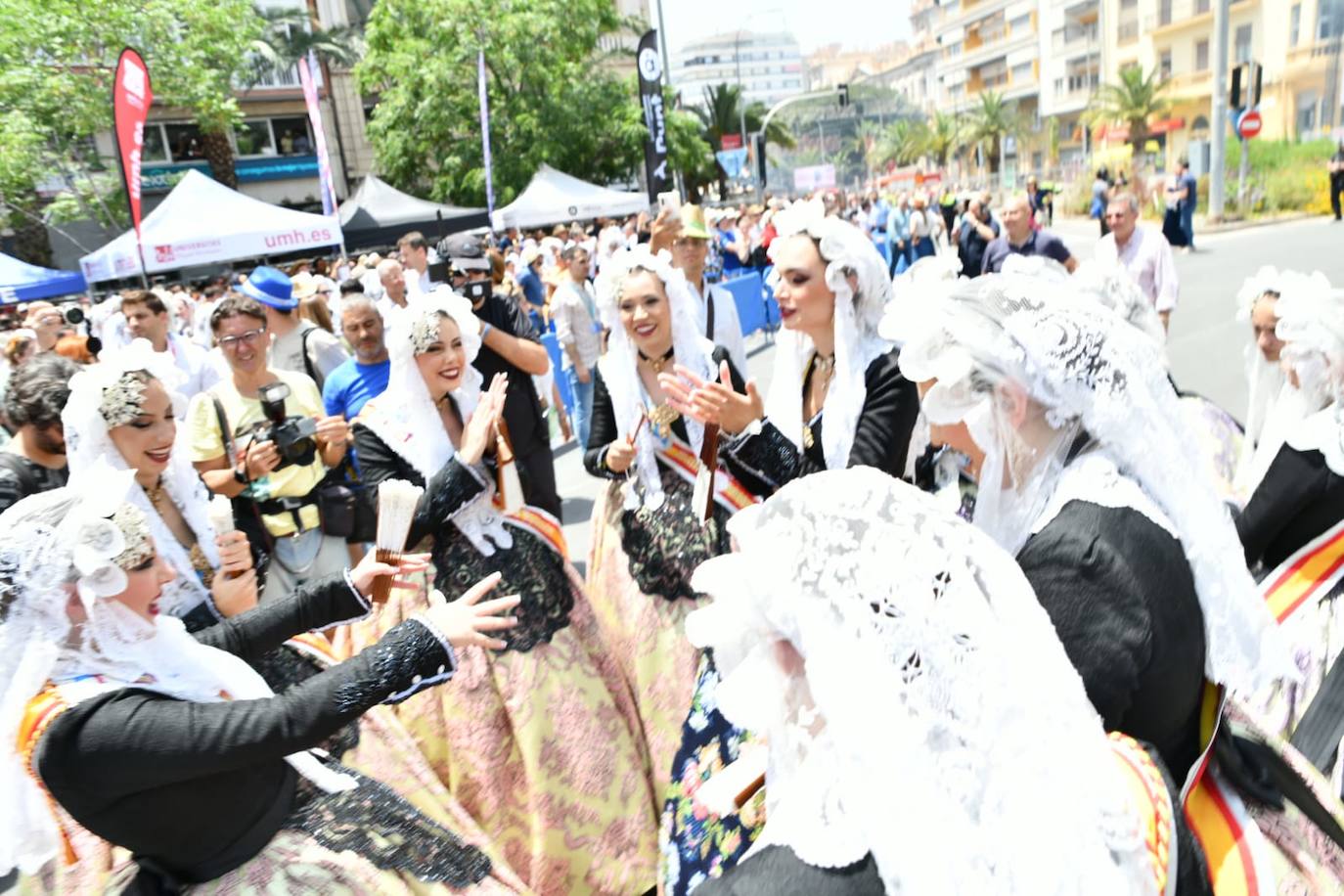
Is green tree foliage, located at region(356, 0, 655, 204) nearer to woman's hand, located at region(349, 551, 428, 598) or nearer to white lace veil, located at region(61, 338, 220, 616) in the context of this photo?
white lace veil, located at region(61, 338, 220, 616)

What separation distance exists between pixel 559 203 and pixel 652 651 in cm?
1991

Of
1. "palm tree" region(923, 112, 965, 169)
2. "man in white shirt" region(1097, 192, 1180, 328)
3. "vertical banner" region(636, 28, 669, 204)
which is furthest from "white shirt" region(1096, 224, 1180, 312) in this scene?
"palm tree" region(923, 112, 965, 169)

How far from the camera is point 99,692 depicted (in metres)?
1.77

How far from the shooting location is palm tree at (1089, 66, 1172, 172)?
4781cm

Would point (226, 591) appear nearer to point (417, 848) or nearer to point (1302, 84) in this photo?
point (417, 848)

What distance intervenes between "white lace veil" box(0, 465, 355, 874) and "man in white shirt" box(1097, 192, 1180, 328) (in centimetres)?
650

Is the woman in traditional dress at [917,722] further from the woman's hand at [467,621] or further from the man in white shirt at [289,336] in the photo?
the man in white shirt at [289,336]

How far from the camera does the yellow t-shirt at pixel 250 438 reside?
380 centimetres

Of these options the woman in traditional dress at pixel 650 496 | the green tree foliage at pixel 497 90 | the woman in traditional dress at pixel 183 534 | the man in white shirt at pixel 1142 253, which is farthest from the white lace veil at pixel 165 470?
the green tree foliage at pixel 497 90
